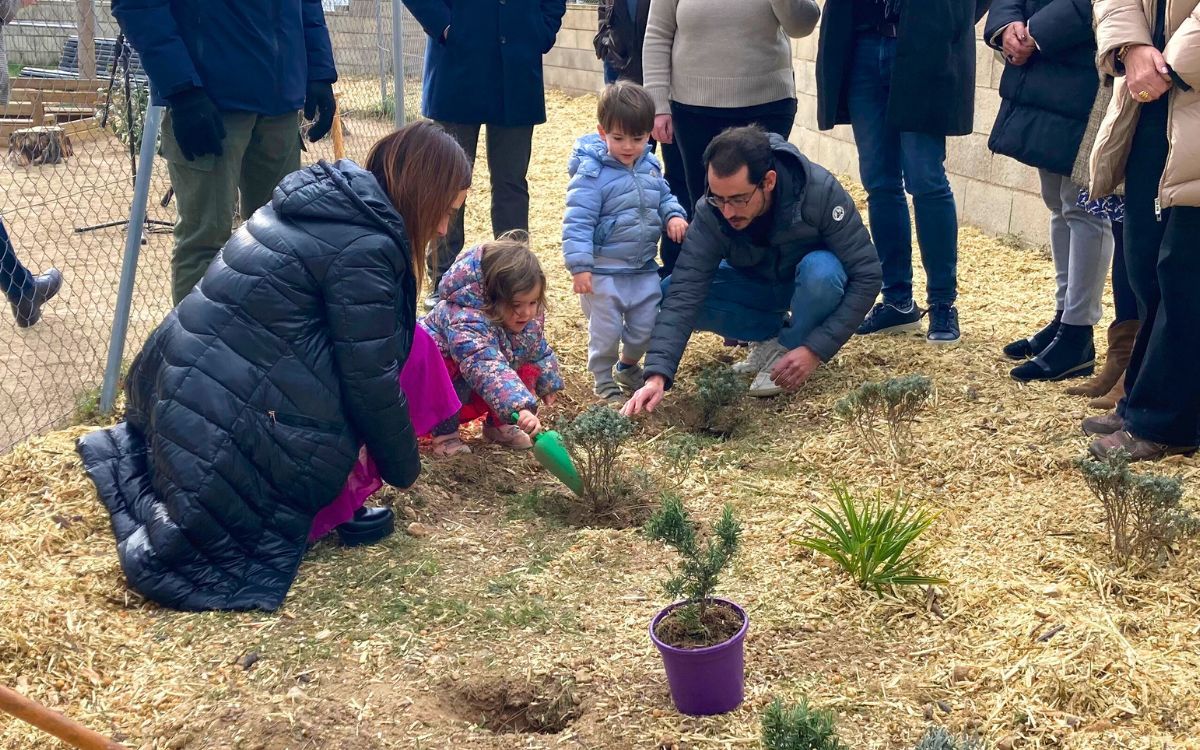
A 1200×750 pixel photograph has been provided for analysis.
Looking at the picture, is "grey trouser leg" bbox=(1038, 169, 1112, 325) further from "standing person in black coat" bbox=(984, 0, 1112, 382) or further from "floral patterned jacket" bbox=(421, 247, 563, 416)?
"floral patterned jacket" bbox=(421, 247, 563, 416)

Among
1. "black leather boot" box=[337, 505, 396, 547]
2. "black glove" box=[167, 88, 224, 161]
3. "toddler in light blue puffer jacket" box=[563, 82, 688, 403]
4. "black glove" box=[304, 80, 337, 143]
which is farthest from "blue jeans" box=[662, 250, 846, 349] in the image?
"black glove" box=[167, 88, 224, 161]

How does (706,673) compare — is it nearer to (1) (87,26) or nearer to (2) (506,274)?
(2) (506,274)

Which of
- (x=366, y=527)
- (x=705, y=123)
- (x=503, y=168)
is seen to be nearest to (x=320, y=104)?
(x=503, y=168)

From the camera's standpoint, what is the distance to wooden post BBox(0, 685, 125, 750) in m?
1.65

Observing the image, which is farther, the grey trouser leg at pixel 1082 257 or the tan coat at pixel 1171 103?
the grey trouser leg at pixel 1082 257

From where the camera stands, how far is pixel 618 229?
14.4 feet

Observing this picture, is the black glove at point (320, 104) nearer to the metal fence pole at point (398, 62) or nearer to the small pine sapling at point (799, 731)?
the metal fence pole at point (398, 62)

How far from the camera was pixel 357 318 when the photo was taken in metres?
2.91

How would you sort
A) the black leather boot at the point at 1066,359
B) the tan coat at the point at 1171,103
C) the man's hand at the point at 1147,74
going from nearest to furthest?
the tan coat at the point at 1171,103, the man's hand at the point at 1147,74, the black leather boot at the point at 1066,359

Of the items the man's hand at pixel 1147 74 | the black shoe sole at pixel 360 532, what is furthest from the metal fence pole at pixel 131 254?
the man's hand at pixel 1147 74

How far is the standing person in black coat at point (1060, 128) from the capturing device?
13.2 feet

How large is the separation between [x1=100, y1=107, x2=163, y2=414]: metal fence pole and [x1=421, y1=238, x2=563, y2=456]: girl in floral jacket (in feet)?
3.61

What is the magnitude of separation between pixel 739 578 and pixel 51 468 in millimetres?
2135

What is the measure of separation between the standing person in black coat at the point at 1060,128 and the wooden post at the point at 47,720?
3.47 metres
